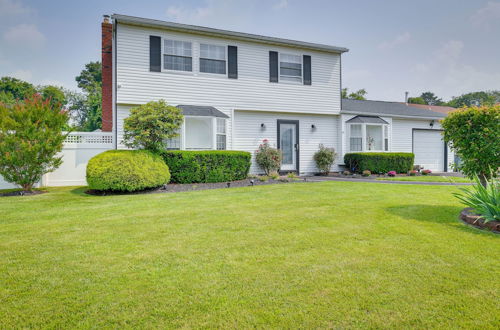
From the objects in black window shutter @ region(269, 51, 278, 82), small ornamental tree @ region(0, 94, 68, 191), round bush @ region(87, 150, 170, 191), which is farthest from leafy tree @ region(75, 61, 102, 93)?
round bush @ region(87, 150, 170, 191)

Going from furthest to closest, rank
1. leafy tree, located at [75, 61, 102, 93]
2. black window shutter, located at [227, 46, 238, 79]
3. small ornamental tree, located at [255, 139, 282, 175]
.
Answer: leafy tree, located at [75, 61, 102, 93], black window shutter, located at [227, 46, 238, 79], small ornamental tree, located at [255, 139, 282, 175]

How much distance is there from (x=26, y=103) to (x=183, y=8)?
8774mm

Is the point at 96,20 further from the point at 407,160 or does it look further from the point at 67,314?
the point at 407,160

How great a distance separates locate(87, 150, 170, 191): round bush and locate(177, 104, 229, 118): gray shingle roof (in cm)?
323

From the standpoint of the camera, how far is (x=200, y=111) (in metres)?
11.7

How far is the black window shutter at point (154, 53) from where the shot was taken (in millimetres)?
11461

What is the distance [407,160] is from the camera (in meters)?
14.4

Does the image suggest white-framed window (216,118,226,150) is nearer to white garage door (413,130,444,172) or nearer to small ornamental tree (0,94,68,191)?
small ornamental tree (0,94,68,191)

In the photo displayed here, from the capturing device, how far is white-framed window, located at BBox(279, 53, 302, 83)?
44.5 ft

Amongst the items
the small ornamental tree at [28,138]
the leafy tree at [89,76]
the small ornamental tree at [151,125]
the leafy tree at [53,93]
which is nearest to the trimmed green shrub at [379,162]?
the small ornamental tree at [151,125]

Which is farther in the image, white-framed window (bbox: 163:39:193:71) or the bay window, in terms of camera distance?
the bay window

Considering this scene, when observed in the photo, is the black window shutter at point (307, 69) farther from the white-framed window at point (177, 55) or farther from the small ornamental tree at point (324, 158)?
the white-framed window at point (177, 55)

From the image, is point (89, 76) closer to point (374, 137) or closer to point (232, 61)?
point (232, 61)

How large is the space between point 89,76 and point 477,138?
1948 inches
